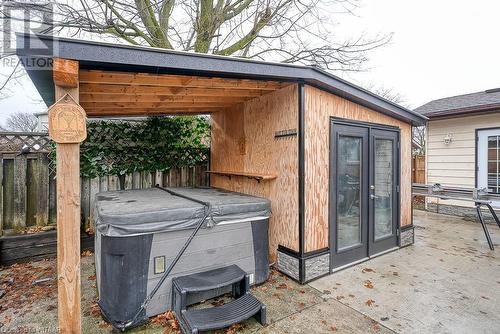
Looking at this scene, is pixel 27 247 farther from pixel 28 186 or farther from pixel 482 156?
pixel 482 156

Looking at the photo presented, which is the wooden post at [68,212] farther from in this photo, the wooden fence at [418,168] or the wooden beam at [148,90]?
the wooden fence at [418,168]

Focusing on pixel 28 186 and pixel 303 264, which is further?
pixel 28 186

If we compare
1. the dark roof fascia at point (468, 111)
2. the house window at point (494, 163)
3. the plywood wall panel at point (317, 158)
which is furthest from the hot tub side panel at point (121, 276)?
the house window at point (494, 163)

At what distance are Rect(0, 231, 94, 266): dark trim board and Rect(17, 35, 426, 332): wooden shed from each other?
80.4 inches

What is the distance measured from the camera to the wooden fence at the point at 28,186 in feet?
12.7

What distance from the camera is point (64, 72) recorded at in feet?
5.96

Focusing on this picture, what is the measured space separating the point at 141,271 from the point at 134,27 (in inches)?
208

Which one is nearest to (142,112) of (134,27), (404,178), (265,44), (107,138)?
(107,138)

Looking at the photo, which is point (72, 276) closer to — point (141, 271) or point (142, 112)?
point (141, 271)

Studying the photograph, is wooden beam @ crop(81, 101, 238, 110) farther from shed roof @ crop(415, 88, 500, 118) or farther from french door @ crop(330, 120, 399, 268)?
shed roof @ crop(415, 88, 500, 118)

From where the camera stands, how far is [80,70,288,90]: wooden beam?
2463mm

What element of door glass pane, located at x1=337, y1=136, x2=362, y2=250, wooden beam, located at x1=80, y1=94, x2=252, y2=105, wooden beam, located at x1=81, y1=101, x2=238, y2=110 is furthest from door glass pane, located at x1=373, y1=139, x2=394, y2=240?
wooden beam, located at x1=81, y1=101, x2=238, y2=110

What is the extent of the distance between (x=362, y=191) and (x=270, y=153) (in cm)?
150

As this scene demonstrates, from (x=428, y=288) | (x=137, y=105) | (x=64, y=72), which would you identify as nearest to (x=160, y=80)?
(x=64, y=72)
